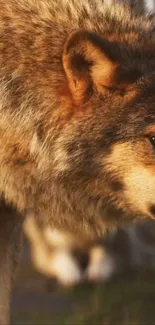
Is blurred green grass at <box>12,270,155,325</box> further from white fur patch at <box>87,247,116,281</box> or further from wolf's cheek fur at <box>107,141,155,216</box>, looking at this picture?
wolf's cheek fur at <box>107,141,155,216</box>

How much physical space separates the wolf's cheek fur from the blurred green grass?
10.3 ft

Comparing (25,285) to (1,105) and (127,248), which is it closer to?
(127,248)

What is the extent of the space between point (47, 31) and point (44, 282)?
534 cm

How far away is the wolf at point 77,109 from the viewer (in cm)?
579

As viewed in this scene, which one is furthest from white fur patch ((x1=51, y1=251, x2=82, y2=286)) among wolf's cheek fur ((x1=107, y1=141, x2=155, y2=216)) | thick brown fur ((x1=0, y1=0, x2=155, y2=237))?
wolf's cheek fur ((x1=107, y1=141, x2=155, y2=216))

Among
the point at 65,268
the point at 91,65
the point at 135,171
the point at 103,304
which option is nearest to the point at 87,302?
the point at 103,304

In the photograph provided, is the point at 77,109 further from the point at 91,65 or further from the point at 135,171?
the point at 135,171

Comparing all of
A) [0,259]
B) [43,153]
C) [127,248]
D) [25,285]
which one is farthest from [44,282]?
[43,153]

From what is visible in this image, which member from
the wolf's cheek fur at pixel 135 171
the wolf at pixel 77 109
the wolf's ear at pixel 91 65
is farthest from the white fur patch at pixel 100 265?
the wolf's ear at pixel 91 65

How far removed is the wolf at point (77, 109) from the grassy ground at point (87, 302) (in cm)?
304

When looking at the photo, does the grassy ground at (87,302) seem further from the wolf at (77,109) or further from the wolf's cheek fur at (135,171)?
the wolf's cheek fur at (135,171)

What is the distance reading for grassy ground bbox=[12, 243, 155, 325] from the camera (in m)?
9.27

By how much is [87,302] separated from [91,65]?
4647mm

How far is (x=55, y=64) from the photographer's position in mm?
5992
